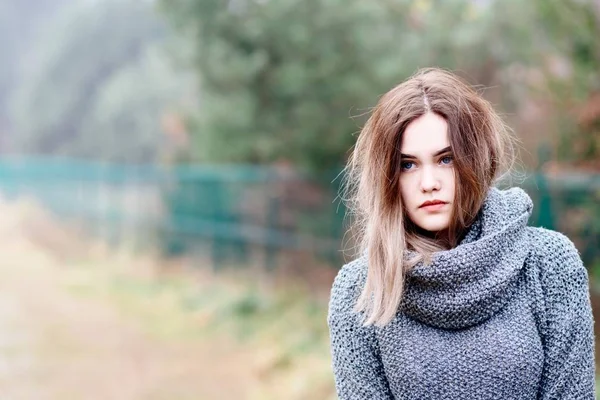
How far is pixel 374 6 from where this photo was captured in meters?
7.36

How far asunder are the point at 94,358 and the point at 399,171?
6.18 m

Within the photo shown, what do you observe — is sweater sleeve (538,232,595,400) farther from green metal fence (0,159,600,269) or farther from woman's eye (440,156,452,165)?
green metal fence (0,159,600,269)

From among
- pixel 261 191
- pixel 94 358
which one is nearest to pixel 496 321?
pixel 94 358

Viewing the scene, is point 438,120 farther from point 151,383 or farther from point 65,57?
point 65,57

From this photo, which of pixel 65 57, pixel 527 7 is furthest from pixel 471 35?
pixel 65 57

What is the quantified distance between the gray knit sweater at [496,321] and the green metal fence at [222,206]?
3.43m

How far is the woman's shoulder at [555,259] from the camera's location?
188 cm

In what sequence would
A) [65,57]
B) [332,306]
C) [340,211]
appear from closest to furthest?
[332,306]
[340,211]
[65,57]

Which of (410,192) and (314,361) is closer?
(410,192)

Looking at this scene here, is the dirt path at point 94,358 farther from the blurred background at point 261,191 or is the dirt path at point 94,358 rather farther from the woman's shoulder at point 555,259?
the woman's shoulder at point 555,259

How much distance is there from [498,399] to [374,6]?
5967 mm

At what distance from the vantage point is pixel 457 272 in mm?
1777

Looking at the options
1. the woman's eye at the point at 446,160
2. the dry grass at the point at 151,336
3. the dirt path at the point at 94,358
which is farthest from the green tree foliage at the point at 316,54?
the woman's eye at the point at 446,160

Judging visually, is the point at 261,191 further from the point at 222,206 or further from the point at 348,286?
the point at 348,286
